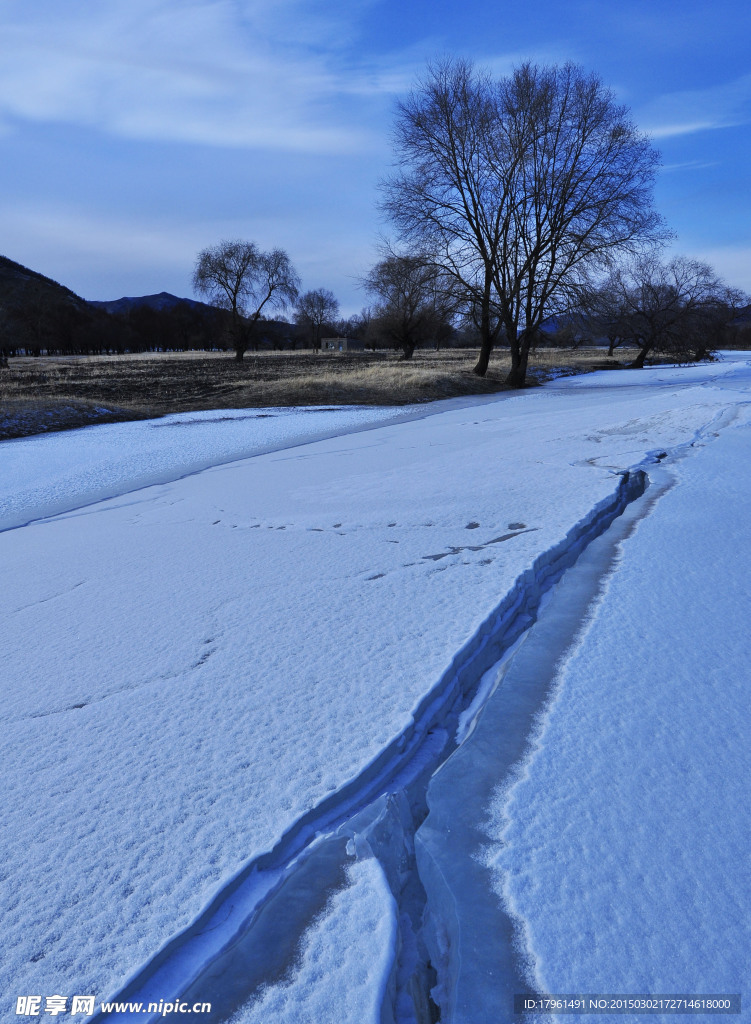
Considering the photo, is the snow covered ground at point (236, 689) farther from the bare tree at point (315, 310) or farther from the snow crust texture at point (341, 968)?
the bare tree at point (315, 310)

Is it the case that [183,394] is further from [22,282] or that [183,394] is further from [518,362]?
[22,282]

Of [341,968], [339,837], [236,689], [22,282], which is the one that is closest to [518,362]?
[236,689]

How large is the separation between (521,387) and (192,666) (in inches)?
683

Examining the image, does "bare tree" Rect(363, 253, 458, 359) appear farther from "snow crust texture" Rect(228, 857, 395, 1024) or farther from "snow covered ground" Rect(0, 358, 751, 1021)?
"snow crust texture" Rect(228, 857, 395, 1024)

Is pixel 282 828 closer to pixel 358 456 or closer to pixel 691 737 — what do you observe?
pixel 691 737

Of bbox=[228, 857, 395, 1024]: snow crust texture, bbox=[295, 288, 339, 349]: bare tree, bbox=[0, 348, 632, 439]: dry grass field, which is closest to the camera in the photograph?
bbox=[228, 857, 395, 1024]: snow crust texture

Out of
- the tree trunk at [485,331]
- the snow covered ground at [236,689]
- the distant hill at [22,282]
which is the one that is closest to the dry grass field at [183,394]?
the tree trunk at [485,331]

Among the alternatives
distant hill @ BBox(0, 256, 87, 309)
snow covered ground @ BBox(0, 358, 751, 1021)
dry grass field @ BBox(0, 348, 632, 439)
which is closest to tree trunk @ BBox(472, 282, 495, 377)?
dry grass field @ BBox(0, 348, 632, 439)

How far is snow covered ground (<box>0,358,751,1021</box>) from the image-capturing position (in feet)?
3.86

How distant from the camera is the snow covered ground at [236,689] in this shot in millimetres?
1178

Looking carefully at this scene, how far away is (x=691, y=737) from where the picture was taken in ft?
5.35

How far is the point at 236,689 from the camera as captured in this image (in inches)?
77.4

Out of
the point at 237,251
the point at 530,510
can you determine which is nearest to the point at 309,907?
the point at 530,510

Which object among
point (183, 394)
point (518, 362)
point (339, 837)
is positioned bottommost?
point (183, 394)
